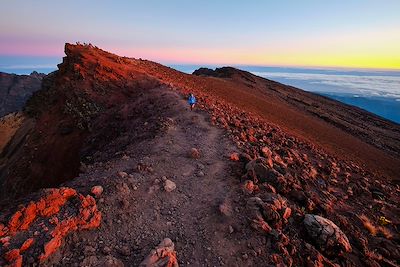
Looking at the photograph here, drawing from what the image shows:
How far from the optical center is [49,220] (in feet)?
19.6

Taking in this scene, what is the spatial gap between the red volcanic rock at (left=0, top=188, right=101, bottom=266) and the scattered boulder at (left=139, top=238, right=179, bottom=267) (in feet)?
4.13

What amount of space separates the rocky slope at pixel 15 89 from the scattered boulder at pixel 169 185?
12312 centimetres

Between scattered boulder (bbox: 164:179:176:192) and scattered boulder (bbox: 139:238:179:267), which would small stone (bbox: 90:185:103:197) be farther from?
scattered boulder (bbox: 139:238:179:267)

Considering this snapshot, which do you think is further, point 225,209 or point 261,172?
point 261,172

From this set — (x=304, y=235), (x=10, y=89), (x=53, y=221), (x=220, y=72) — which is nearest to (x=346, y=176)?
(x=304, y=235)

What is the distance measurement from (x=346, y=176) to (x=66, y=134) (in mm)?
12851

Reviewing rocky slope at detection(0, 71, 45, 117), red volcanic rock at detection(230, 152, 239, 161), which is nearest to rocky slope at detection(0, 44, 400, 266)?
red volcanic rock at detection(230, 152, 239, 161)

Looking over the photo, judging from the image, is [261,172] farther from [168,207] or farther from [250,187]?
[168,207]

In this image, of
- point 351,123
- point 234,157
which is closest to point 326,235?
point 234,157

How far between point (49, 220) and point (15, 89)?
139 m

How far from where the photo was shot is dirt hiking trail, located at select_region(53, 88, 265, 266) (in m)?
6.00

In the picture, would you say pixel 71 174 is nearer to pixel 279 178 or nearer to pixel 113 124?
pixel 113 124

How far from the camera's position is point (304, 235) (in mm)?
7270

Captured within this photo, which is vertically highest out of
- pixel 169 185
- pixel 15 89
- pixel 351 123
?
pixel 169 185
